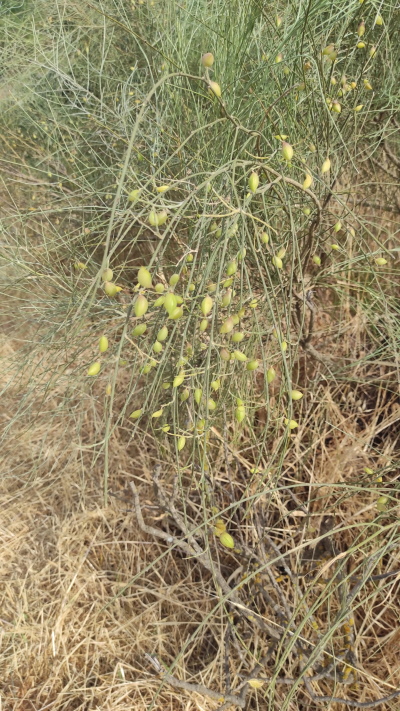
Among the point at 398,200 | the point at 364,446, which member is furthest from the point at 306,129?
the point at 364,446

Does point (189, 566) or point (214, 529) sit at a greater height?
point (214, 529)

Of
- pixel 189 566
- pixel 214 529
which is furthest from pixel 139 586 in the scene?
pixel 214 529

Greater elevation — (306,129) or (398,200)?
(306,129)

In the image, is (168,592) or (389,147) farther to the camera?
(389,147)

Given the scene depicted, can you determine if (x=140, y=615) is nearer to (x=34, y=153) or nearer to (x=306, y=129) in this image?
(x=306, y=129)

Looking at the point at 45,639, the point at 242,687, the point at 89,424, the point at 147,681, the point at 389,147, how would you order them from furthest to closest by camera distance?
Result: the point at 89,424
the point at 389,147
the point at 45,639
the point at 147,681
the point at 242,687

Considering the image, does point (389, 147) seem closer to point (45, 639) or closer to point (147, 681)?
point (147, 681)

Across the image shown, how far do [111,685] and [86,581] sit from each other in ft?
0.88

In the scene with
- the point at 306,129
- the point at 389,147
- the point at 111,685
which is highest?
the point at 306,129

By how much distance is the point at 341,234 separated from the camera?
1.46 m

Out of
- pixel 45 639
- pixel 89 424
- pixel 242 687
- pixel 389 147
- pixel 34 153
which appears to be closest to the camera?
pixel 242 687

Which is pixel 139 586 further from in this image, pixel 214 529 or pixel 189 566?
pixel 214 529

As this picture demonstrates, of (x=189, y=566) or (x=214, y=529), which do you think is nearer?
(x=214, y=529)

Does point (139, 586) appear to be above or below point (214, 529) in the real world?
below
